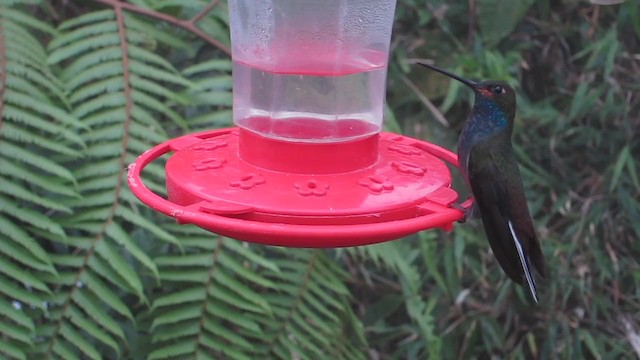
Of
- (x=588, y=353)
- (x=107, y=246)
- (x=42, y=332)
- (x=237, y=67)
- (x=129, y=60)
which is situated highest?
(x=237, y=67)

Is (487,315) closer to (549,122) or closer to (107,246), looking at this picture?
(549,122)

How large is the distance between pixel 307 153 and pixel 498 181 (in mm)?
411

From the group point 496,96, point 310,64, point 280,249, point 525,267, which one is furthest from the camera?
point 280,249

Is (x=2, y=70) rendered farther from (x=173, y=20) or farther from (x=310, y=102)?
(x=310, y=102)

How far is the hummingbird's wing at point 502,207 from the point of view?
1.44 meters

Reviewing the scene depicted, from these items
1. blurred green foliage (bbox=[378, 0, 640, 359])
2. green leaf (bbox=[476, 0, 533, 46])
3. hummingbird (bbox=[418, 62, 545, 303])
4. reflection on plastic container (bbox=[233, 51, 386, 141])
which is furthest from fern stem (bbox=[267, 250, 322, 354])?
green leaf (bbox=[476, 0, 533, 46])

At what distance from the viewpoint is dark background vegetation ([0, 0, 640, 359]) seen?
1.80 metres

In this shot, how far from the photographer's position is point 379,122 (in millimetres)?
1386

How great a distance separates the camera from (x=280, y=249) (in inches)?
85.3

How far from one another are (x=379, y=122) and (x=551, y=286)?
4.69ft

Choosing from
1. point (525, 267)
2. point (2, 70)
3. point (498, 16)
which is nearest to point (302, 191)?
point (525, 267)

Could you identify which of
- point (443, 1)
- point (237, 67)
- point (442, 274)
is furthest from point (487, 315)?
point (237, 67)

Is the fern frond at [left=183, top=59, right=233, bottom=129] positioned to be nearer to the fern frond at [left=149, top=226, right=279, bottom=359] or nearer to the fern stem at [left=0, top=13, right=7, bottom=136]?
the fern frond at [left=149, top=226, right=279, bottom=359]

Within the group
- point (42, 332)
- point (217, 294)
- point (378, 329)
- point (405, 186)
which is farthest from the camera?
point (378, 329)
